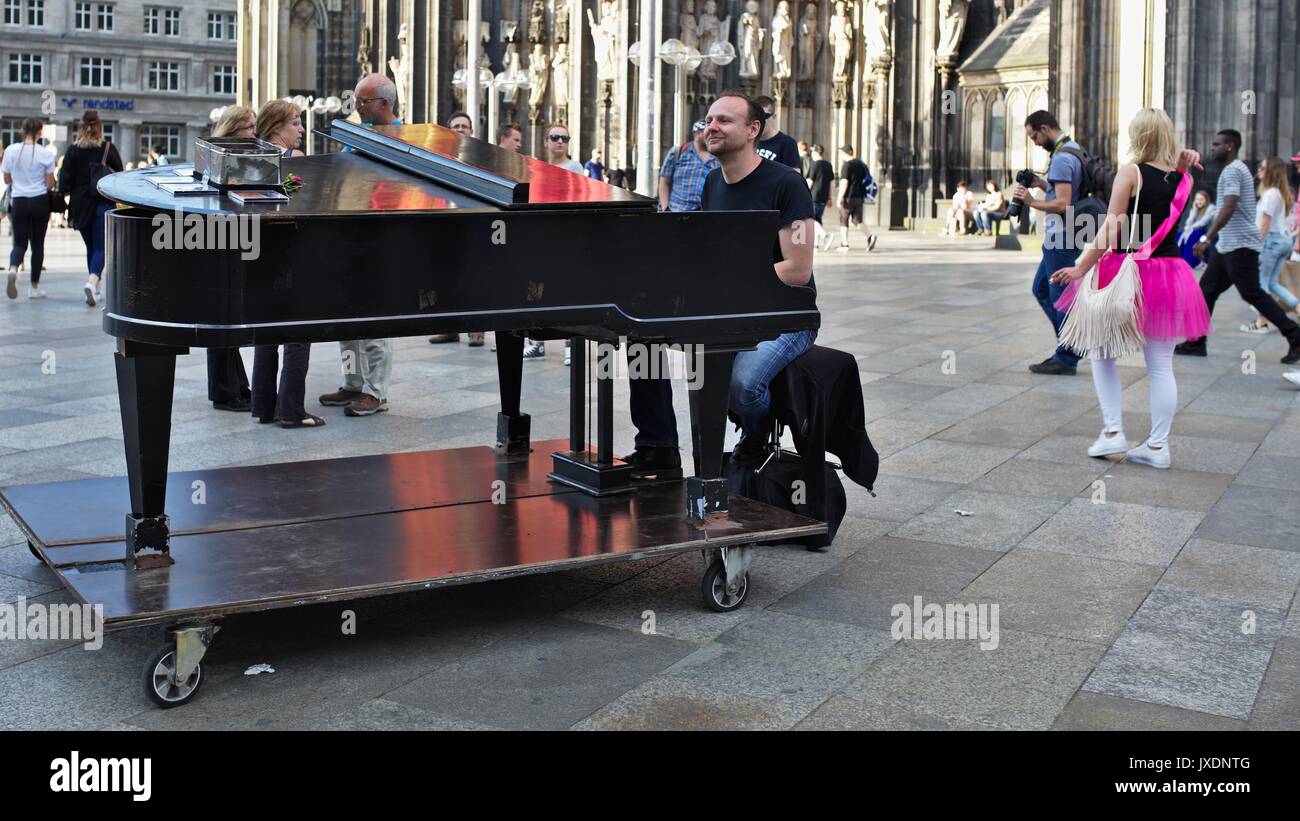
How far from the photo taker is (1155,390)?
8.81 metres

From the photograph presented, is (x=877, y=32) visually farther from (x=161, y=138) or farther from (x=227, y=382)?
(x=161, y=138)

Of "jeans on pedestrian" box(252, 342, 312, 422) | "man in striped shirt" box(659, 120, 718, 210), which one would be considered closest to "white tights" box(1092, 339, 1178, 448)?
"man in striped shirt" box(659, 120, 718, 210)

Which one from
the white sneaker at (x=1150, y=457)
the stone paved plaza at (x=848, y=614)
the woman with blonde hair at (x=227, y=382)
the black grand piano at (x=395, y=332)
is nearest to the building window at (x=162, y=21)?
the stone paved plaza at (x=848, y=614)

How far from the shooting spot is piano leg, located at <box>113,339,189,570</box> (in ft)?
16.6

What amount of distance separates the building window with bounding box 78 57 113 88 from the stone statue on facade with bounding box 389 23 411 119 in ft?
132

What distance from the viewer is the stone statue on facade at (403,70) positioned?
155 ft

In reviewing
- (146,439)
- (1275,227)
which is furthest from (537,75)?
(146,439)

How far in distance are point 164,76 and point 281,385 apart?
8105 cm

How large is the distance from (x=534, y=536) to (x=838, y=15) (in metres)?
34.4

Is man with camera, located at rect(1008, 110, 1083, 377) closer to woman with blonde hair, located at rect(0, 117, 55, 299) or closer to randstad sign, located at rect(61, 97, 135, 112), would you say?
woman with blonde hair, located at rect(0, 117, 55, 299)
